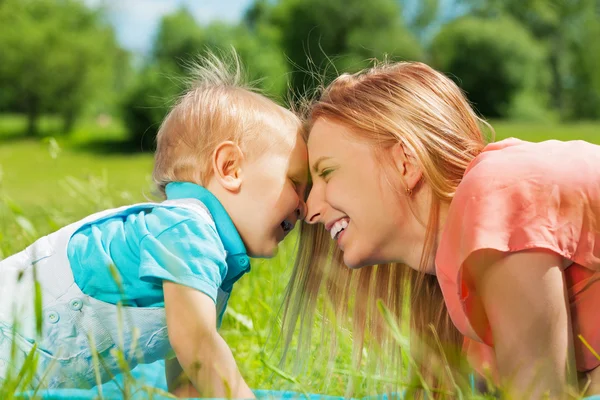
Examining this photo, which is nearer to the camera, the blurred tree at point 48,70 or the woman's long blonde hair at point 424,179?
the woman's long blonde hair at point 424,179

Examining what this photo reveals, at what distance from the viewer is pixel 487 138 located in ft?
6.77

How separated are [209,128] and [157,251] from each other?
386mm

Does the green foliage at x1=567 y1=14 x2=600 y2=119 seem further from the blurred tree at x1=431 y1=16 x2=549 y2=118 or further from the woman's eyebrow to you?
the woman's eyebrow

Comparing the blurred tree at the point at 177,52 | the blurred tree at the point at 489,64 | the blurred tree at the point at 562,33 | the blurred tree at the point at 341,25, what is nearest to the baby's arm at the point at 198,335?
the blurred tree at the point at 177,52

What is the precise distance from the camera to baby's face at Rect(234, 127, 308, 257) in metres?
1.84

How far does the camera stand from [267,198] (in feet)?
6.03

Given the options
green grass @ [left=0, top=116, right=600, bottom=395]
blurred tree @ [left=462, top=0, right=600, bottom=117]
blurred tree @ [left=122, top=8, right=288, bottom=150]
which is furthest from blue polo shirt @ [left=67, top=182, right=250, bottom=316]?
blurred tree @ [left=462, top=0, right=600, bottom=117]

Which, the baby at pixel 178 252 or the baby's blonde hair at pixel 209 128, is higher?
the baby's blonde hair at pixel 209 128

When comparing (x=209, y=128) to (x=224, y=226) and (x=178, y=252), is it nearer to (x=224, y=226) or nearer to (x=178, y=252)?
(x=224, y=226)

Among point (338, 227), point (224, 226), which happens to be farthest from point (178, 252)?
point (338, 227)

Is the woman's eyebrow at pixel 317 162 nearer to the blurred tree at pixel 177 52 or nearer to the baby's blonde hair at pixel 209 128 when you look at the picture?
the baby's blonde hair at pixel 209 128

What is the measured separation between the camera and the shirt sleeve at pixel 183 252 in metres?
1.61

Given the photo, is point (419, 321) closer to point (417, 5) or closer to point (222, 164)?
point (222, 164)

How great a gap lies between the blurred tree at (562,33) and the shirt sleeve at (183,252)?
30154 mm
